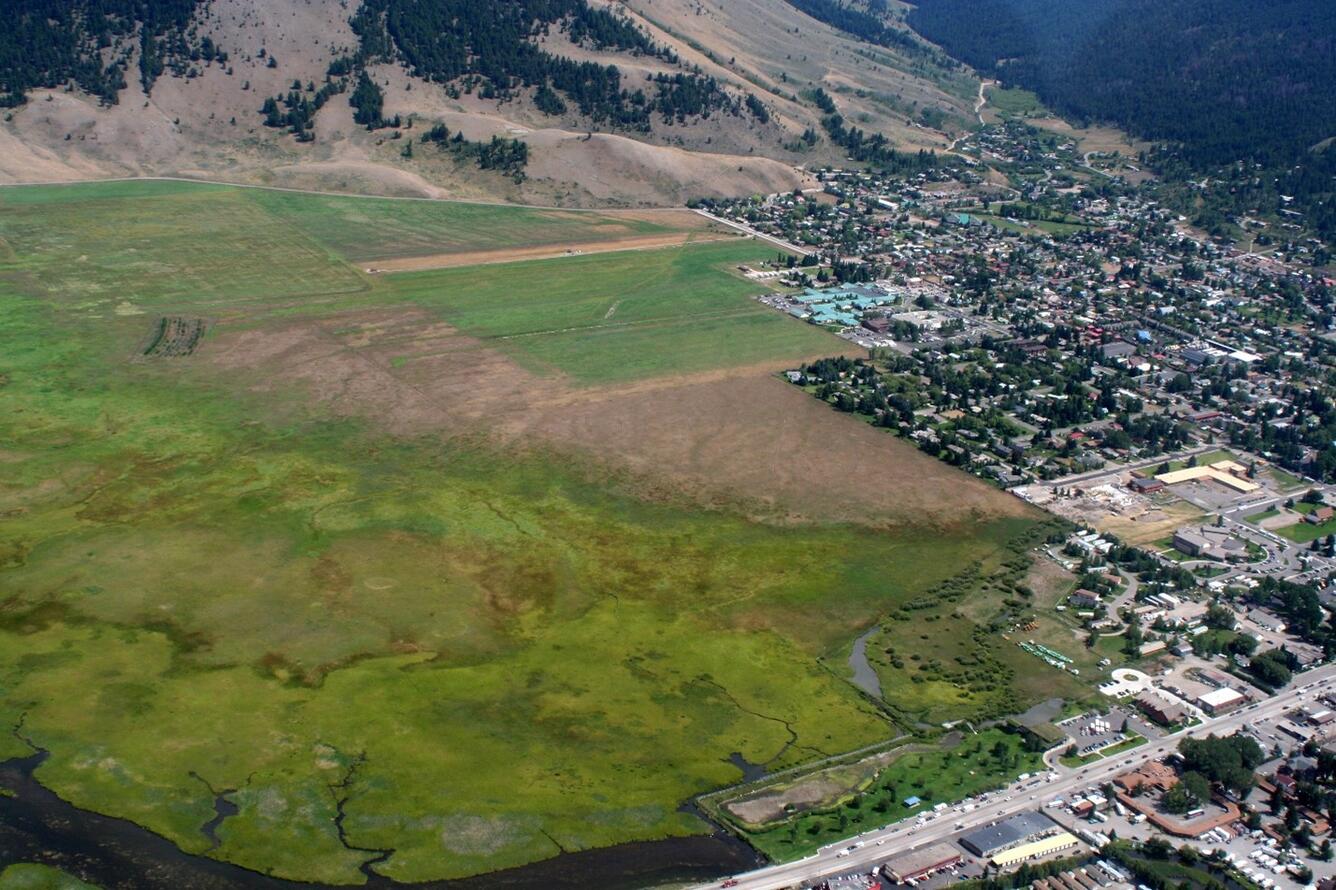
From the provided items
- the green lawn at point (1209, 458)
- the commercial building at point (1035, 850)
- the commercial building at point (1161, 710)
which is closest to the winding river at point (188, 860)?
the commercial building at point (1035, 850)

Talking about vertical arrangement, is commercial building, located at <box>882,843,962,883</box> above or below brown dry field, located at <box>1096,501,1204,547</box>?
below

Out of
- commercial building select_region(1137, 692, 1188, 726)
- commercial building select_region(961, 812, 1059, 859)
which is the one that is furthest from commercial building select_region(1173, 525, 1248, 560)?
commercial building select_region(961, 812, 1059, 859)

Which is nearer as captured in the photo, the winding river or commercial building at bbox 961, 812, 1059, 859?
the winding river

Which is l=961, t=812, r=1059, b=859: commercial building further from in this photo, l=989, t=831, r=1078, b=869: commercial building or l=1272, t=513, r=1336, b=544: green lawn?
l=1272, t=513, r=1336, b=544: green lawn

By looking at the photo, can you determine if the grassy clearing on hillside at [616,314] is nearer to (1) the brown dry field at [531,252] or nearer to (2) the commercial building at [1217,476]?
(1) the brown dry field at [531,252]

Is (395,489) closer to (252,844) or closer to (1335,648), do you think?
(252,844)
